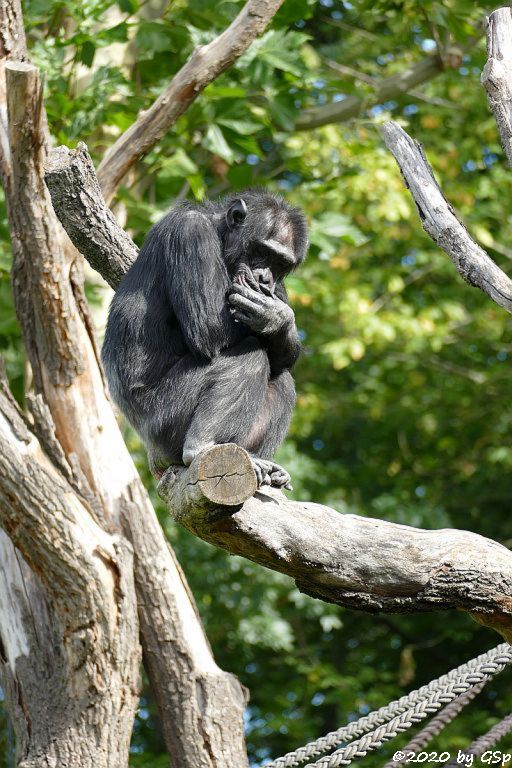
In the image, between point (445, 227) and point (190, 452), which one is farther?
point (190, 452)

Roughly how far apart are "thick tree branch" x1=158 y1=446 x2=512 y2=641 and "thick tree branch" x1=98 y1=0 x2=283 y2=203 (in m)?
2.72

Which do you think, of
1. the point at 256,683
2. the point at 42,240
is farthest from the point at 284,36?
the point at 256,683

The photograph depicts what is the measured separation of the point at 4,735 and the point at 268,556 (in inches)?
292

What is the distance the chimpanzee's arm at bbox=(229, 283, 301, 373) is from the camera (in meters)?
4.54

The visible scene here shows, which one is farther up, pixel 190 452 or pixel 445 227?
pixel 445 227

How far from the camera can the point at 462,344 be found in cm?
1339

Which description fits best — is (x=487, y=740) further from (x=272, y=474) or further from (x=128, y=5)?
(x=128, y=5)

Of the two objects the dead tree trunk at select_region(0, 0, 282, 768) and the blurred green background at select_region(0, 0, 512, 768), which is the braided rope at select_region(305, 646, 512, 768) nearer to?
the dead tree trunk at select_region(0, 0, 282, 768)

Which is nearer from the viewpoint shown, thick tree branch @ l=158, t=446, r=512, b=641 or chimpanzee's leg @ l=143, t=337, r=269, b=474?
thick tree branch @ l=158, t=446, r=512, b=641

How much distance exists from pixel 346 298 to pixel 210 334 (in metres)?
6.88

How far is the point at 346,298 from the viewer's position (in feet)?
37.0

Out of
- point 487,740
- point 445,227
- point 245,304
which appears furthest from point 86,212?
point 487,740

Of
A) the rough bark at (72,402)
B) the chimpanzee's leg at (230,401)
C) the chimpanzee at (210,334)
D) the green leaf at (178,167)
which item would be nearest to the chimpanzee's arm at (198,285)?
the chimpanzee at (210,334)

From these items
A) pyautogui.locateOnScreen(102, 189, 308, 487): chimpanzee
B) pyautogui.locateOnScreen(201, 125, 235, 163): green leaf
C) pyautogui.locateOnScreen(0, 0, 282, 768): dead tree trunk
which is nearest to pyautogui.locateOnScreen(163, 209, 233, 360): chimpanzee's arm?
pyautogui.locateOnScreen(102, 189, 308, 487): chimpanzee
